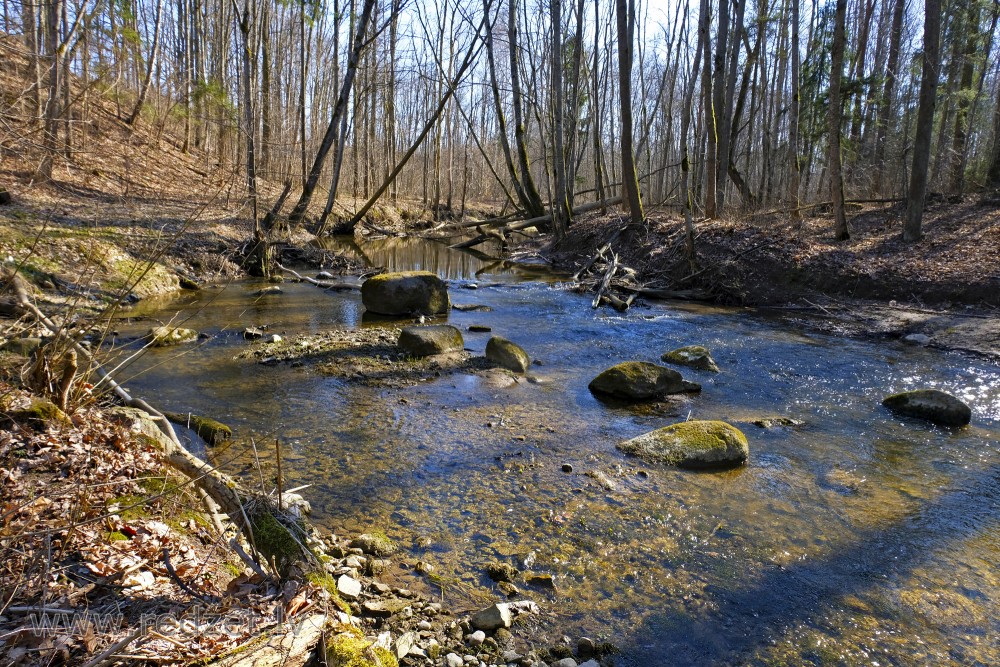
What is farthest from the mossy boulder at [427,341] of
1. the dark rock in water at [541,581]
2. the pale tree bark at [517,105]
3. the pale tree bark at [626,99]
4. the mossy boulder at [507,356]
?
the pale tree bark at [517,105]

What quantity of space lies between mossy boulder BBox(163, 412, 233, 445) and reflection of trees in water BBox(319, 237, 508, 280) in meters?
11.7

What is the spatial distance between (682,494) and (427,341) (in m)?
4.81

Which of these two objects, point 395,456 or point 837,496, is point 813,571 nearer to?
point 837,496

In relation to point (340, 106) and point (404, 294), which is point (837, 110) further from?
point (340, 106)

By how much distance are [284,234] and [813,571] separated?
18.2 metres

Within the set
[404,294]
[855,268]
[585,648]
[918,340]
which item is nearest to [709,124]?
[855,268]

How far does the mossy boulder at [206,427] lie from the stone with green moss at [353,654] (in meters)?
3.65

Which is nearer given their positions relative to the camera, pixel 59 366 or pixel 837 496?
pixel 59 366

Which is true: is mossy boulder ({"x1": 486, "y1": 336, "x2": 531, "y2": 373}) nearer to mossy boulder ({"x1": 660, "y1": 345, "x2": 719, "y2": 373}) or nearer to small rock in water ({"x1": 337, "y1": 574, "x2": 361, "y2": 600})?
mossy boulder ({"x1": 660, "y1": 345, "x2": 719, "y2": 373})

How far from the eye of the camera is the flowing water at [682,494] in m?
3.46

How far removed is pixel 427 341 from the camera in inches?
343

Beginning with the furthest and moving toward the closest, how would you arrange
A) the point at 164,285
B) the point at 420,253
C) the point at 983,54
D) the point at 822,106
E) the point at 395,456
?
the point at 420,253
the point at 822,106
the point at 983,54
the point at 164,285
the point at 395,456

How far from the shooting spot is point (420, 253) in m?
23.3

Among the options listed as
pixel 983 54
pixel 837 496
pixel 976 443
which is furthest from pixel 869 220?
pixel 837 496
